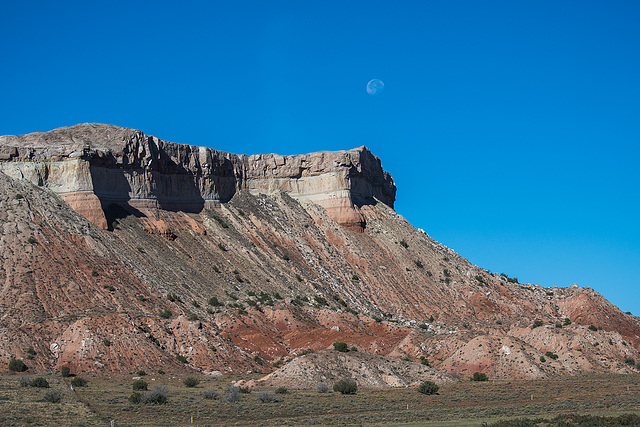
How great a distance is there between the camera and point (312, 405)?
126 feet

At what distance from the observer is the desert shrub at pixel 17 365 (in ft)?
154

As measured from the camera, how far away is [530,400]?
40.7 m

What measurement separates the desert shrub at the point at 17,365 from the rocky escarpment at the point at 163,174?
22830mm

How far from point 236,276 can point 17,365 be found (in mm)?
26893

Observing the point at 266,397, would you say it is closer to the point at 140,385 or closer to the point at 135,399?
the point at 135,399

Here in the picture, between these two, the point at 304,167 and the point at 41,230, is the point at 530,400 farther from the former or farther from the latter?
the point at 304,167

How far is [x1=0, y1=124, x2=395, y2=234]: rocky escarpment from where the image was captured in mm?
70625

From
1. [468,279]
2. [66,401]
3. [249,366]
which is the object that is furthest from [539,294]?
[66,401]

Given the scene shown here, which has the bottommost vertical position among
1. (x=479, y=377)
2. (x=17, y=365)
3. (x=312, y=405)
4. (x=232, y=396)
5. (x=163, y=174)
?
(x=312, y=405)

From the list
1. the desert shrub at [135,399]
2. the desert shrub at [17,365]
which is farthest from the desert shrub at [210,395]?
the desert shrub at [17,365]

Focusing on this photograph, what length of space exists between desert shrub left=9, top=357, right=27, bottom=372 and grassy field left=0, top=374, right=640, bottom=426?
145 centimetres

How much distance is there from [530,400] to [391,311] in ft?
113

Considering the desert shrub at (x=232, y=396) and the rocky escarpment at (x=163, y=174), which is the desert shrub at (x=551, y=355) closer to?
the desert shrub at (x=232, y=396)

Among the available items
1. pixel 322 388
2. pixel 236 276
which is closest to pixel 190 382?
pixel 322 388
